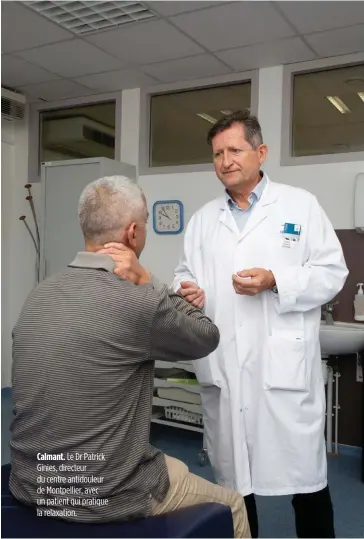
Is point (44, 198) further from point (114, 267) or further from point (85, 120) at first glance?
point (114, 267)

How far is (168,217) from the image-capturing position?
412 centimetres

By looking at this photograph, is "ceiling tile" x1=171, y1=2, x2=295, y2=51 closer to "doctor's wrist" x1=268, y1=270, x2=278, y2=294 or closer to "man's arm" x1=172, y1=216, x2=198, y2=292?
"man's arm" x1=172, y1=216, x2=198, y2=292

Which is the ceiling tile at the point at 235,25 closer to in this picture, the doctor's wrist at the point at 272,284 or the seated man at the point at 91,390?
the doctor's wrist at the point at 272,284

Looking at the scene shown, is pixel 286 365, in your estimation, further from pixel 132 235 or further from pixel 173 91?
pixel 173 91

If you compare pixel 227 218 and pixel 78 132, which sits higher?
pixel 78 132

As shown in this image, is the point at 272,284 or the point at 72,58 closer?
the point at 272,284

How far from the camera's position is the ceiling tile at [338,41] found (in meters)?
3.12

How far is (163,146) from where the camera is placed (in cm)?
431

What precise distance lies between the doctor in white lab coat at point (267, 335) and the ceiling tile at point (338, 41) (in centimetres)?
180

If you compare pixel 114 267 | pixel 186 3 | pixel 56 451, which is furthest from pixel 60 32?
pixel 56 451

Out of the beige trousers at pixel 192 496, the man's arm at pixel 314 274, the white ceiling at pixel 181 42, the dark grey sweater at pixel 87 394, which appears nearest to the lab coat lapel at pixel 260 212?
the man's arm at pixel 314 274

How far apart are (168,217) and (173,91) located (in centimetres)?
104

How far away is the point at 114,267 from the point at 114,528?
568 mm

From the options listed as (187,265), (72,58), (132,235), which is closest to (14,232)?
(72,58)
